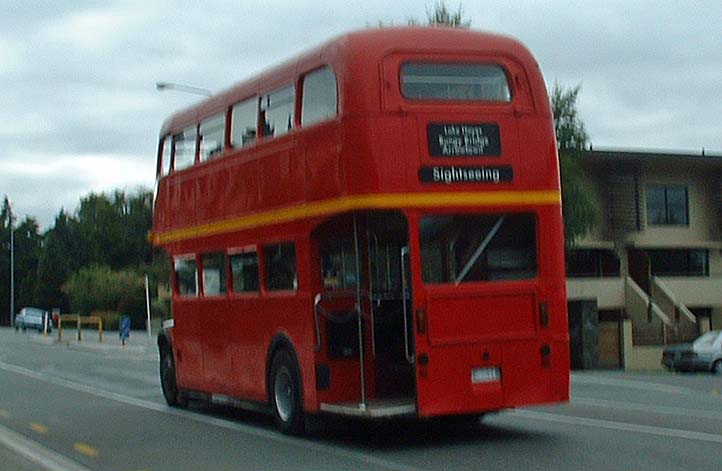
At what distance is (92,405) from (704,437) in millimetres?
11093

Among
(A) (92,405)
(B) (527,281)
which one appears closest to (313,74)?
(B) (527,281)

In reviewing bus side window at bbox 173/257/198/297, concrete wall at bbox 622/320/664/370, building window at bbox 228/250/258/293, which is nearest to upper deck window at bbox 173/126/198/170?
bus side window at bbox 173/257/198/297

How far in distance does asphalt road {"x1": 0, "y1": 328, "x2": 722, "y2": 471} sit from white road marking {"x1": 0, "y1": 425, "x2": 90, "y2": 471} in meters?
0.01

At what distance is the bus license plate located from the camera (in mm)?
13328

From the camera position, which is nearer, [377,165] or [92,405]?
[377,165]

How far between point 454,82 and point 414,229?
1762 millimetres

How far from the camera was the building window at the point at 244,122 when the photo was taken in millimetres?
16031

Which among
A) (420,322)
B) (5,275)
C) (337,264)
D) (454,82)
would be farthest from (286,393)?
(5,275)

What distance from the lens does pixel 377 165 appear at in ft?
42.7

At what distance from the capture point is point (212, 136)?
17688mm

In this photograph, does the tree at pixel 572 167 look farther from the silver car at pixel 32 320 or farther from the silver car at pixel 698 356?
the silver car at pixel 32 320

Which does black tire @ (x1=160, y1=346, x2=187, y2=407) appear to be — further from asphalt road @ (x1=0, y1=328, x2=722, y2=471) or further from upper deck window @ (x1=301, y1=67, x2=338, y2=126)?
upper deck window @ (x1=301, y1=67, x2=338, y2=126)

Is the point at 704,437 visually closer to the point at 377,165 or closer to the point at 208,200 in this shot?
the point at 377,165

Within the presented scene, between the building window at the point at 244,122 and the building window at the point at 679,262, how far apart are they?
35592 mm
